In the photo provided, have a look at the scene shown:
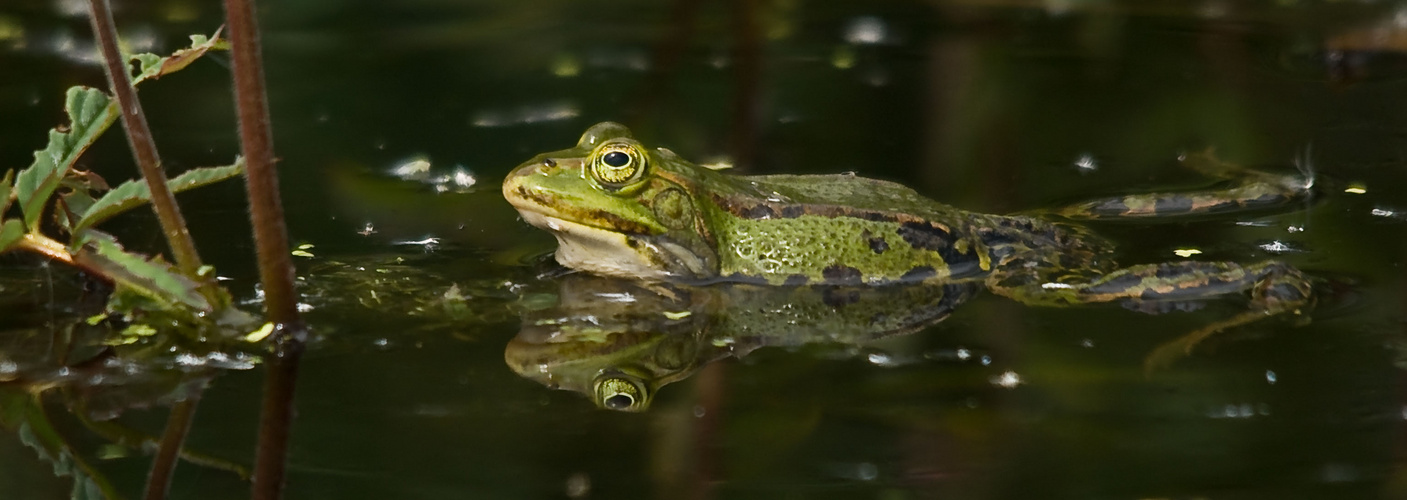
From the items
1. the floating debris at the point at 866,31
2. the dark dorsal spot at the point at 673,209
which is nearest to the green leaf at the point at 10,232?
the dark dorsal spot at the point at 673,209

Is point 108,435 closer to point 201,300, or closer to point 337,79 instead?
point 201,300

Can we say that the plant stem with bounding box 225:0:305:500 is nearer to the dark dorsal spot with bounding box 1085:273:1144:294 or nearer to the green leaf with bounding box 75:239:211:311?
the green leaf with bounding box 75:239:211:311

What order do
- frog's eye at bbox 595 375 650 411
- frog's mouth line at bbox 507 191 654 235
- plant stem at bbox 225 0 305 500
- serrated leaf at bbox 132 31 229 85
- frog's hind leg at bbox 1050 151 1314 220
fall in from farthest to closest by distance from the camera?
frog's hind leg at bbox 1050 151 1314 220
frog's mouth line at bbox 507 191 654 235
frog's eye at bbox 595 375 650 411
serrated leaf at bbox 132 31 229 85
plant stem at bbox 225 0 305 500

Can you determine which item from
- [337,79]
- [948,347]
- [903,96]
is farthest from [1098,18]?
[948,347]

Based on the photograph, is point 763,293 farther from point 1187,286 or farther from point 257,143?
point 257,143

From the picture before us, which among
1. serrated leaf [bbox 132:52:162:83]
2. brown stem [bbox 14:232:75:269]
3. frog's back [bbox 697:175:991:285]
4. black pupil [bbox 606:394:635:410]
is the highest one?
serrated leaf [bbox 132:52:162:83]

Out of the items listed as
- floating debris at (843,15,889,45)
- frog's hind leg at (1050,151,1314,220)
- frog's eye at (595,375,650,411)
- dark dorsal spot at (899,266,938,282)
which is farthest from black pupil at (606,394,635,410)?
floating debris at (843,15,889,45)
